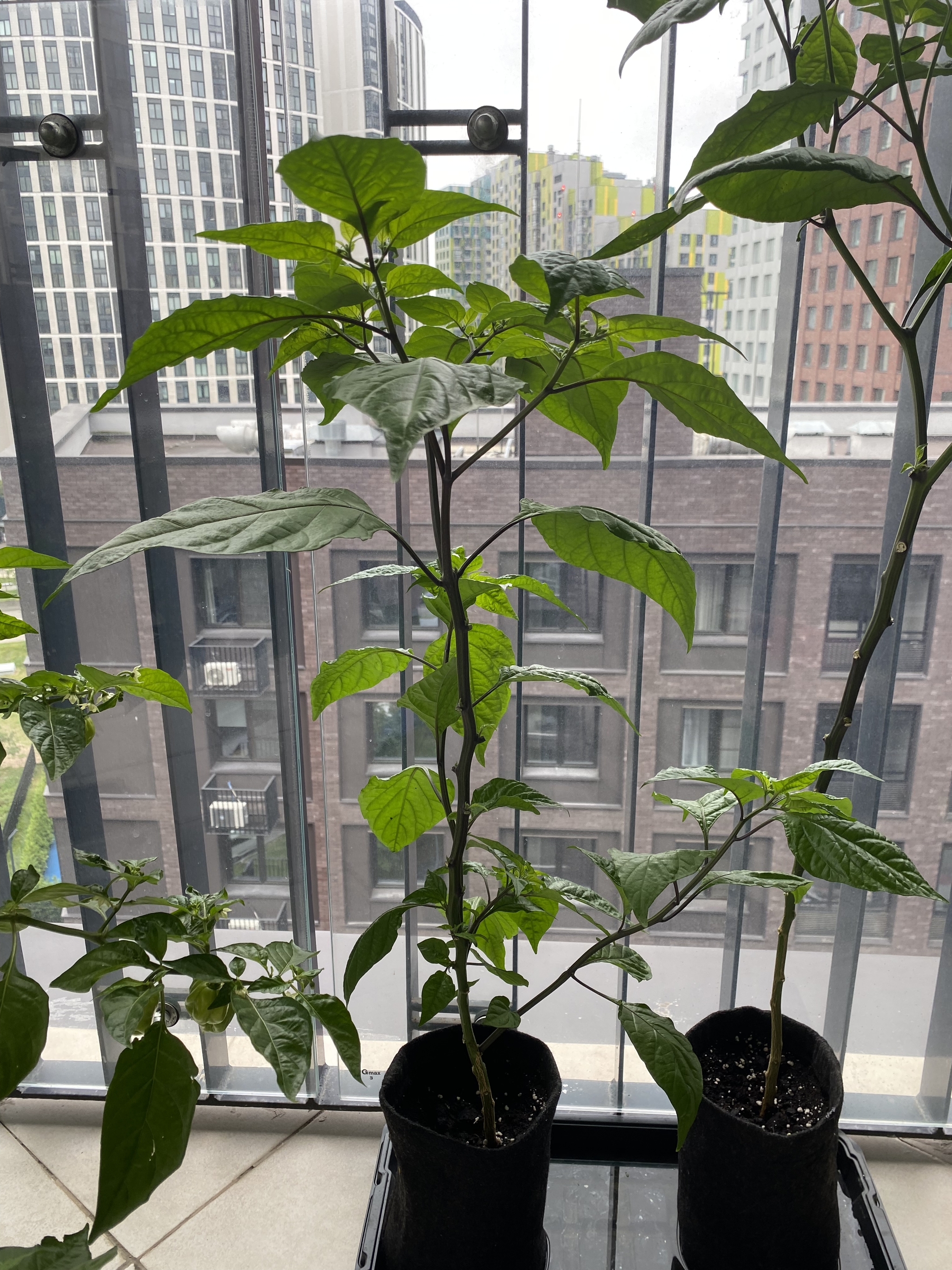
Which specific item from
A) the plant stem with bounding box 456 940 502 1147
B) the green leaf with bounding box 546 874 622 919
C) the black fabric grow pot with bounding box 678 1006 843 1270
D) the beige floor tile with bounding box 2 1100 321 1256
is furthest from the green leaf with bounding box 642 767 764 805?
the beige floor tile with bounding box 2 1100 321 1256

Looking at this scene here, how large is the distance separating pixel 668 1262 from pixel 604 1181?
13 cm

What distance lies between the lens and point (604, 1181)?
1.07 metres

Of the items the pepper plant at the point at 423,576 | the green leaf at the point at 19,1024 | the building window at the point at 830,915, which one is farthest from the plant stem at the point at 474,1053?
the building window at the point at 830,915

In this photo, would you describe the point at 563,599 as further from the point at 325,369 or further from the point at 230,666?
the point at 325,369

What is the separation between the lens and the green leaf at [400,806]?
2.63 feet

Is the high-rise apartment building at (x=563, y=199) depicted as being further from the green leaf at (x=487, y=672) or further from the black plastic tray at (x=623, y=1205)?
the black plastic tray at (x=623, y=1205)

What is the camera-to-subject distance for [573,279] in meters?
0.47

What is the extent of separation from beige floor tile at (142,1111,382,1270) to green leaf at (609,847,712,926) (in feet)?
2.20

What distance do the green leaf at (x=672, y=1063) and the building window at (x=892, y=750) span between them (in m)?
0.56

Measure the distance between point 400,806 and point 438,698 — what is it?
15cm

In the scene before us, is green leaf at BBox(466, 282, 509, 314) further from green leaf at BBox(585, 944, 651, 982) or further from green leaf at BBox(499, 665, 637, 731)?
green leaf at BBox(585, 944, 651, 982)

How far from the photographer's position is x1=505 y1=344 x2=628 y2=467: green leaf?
64 centimetres

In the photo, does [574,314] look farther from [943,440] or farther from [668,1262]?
[668,1262]

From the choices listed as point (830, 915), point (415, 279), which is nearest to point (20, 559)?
point (415, 279)
